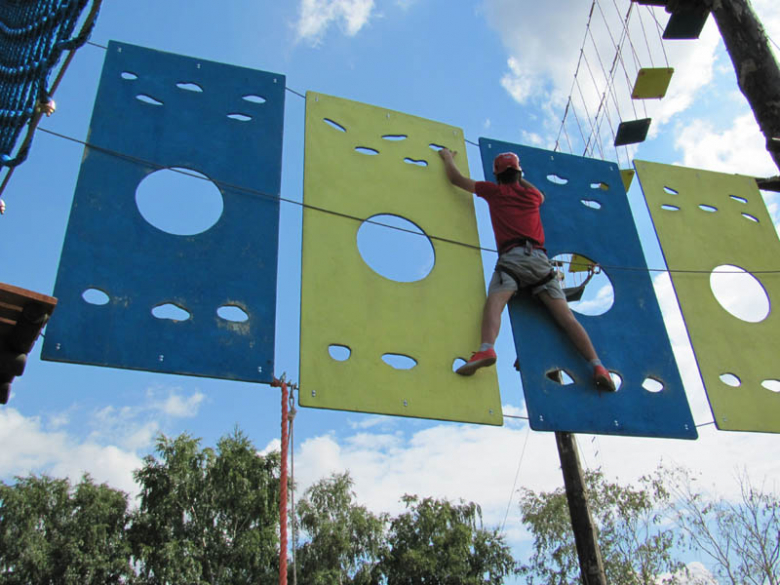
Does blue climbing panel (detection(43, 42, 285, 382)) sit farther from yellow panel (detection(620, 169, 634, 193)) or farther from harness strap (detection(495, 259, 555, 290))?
yellow panel (detection(620, 169, 634, 193))

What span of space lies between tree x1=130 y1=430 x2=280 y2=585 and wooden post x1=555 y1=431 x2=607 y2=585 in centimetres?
1216

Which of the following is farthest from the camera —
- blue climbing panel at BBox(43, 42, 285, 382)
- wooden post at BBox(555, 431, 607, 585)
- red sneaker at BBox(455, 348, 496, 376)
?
wooden post at BBox(555, 431, 607, 585)

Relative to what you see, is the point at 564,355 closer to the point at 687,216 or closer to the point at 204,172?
the point at 687,216

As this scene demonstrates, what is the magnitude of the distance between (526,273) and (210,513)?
14.4 meters

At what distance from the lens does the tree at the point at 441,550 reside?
660 inches

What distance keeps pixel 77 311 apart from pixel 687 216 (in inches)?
170

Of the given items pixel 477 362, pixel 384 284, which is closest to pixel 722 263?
pixel 477 362

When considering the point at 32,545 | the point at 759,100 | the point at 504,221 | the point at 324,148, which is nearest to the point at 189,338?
the point at 324,148

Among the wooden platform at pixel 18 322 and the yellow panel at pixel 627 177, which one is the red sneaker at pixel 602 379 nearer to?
the yellow panel at pixel 627 177

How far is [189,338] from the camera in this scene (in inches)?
133

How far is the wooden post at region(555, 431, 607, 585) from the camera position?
15.6ft

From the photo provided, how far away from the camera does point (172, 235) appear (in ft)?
12.0

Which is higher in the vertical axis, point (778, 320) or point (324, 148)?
point (324, 148)

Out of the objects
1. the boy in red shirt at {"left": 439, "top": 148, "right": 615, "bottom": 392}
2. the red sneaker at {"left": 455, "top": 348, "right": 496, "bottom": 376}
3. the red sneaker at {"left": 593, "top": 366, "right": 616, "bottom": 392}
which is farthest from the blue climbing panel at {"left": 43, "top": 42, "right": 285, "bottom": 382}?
the red sneaker at {"left": 593, "top": 366, "right": 616, "bottom": 392}
